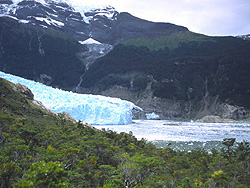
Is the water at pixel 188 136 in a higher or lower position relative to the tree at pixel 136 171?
lower

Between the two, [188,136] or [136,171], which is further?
[188,136]

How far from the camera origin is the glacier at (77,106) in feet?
165

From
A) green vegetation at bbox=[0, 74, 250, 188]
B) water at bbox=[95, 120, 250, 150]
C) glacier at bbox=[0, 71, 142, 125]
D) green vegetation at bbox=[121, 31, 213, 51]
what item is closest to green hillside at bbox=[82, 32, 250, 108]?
green vegetation at bbox=[121, 31, 213, 51]

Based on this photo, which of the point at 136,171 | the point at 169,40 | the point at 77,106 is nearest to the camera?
the point at 136,171

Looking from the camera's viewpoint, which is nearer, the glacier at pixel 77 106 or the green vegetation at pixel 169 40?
the glacier at pixel 77 106

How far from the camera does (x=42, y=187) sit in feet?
19.4

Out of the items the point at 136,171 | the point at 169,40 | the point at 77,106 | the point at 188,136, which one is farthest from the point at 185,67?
the point at 136,171

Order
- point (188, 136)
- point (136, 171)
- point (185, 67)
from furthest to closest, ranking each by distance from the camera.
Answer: point (185, 67) → point (188, 136) → point (136, 171)

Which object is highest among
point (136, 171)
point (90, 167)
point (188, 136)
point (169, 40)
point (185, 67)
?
point (169, 40)

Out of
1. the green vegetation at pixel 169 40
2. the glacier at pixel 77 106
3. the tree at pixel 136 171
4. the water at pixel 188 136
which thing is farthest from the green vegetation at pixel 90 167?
the green vegetation at pixel 169 40

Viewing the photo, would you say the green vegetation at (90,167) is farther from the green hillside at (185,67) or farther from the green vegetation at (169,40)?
the green vegetation at (169,40)

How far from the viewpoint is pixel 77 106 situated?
169ft

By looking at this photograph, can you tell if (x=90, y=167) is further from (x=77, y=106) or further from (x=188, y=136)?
(x=77, y=106)

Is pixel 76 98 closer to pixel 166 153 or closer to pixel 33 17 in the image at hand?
pixel 166 153
